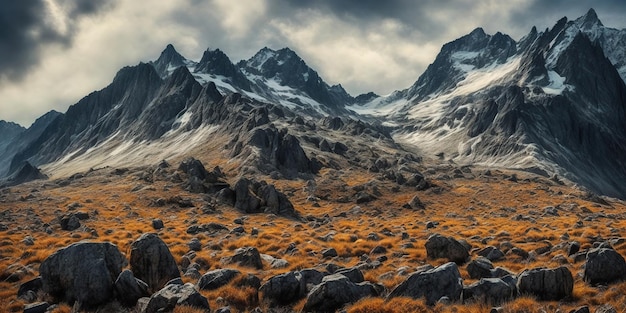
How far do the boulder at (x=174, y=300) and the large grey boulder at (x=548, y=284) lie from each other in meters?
12.8

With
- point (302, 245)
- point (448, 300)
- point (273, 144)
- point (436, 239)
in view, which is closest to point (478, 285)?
point (448, 300)

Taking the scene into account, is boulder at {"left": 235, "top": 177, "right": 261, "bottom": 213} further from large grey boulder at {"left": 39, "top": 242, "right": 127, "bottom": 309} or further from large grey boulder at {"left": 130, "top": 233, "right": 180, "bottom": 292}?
large grey boulder at {"left": 39, "top": 242, "right": 127, "bottom": 309}

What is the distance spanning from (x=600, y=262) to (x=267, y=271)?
53.2 feet

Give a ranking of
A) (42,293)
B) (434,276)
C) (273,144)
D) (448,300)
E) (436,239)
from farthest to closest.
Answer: (273,144) < (436,239) < (42,293) < (434,276) < (448,300)

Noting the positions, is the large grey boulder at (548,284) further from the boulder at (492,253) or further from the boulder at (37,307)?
the boulder at (37,307)

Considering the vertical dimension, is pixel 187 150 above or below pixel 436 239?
above

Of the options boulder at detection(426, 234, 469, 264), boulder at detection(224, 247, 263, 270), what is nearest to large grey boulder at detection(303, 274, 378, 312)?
boulder at detection(224, 247, 263, 270)

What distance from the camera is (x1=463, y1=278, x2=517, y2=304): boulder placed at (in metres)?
15.9

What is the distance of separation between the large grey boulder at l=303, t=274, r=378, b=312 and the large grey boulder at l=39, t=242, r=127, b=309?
8.64 meters

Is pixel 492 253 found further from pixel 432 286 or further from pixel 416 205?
pixel 416 205

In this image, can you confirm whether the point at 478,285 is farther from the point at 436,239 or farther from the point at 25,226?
the point at 25,226

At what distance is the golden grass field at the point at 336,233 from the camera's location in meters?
17.1

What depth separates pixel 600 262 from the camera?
17922 mm

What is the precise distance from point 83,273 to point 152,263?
127 inches
